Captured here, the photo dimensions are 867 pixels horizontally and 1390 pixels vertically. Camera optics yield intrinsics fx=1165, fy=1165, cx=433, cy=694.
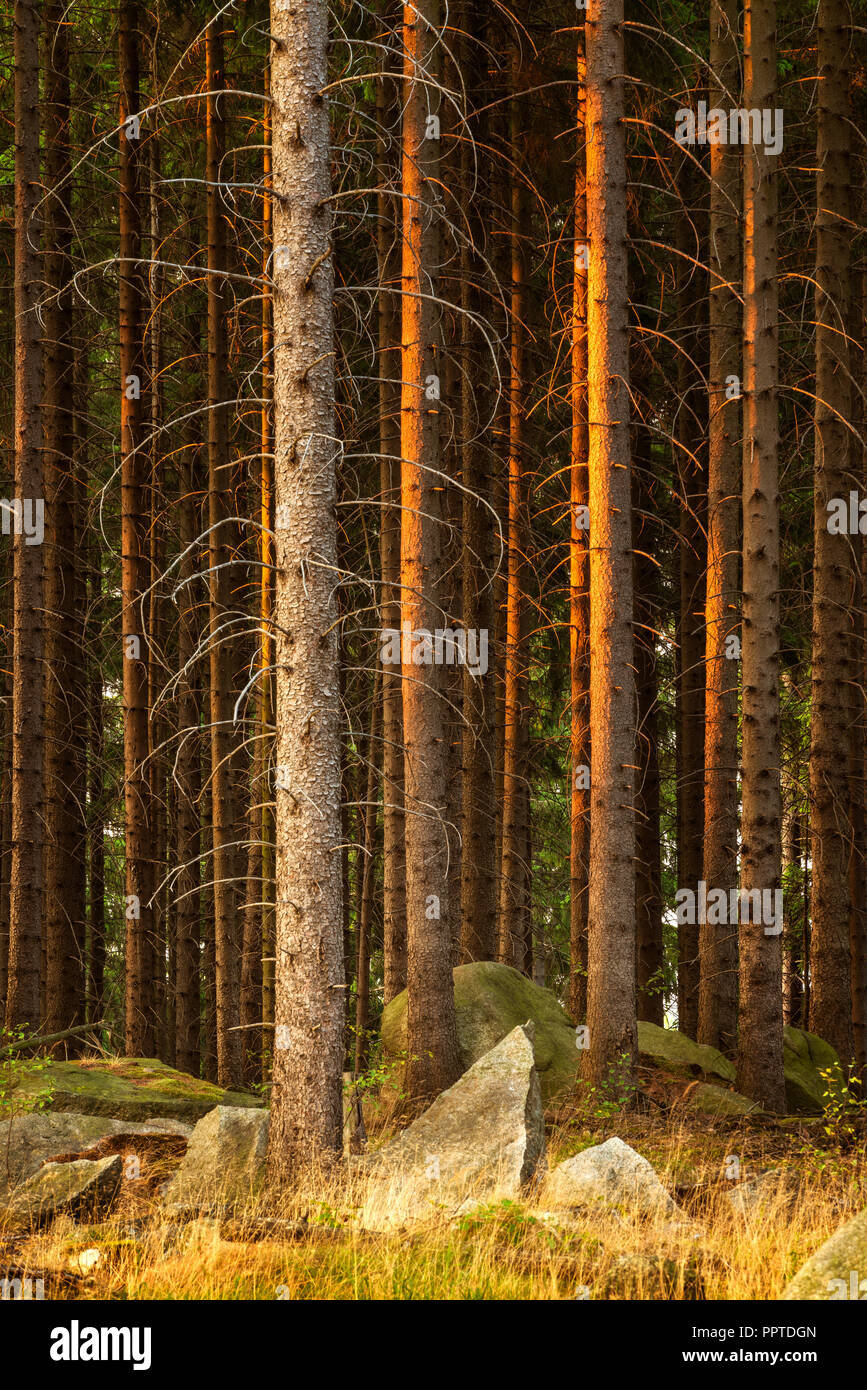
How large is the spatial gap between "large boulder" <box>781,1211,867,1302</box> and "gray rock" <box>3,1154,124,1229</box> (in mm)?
4231

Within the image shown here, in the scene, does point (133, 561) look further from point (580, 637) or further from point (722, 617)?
point (722, 617)

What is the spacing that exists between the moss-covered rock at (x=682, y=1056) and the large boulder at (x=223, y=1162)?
5381 mm

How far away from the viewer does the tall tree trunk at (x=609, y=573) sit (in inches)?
428

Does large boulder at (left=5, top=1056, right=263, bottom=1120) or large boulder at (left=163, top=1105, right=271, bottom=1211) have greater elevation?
large boulder at (left=163, top=1105, right=271, bottom=1211)

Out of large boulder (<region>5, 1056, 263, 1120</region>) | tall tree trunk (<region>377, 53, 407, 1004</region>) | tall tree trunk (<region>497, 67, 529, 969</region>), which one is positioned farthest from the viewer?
tall tree trunk (<region>497, 67, 529, 969</region>)

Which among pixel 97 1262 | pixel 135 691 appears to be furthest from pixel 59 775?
pixel 97 1262

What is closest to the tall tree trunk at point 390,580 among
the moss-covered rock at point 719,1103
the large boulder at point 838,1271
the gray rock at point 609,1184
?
the moss-covered rock at point 719,1103

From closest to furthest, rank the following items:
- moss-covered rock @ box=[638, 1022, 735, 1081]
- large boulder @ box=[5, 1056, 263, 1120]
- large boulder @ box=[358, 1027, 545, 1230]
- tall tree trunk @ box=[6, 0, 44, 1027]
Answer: large boulder @ box=[358, 1027, 545, 1230], large boulder @ box=[5, 1056, 263, 1120], moss-covered rock @ box=[638, 1022, 735, 1081], tall tree trunk @ box=[6, 0, 44, 1027]

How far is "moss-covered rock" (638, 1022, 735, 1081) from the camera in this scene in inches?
486

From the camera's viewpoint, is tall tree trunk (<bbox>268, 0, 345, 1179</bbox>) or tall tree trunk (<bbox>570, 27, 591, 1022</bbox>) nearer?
tall tree trunk (<bbox>268, 0, 345, 1179</bbox>)

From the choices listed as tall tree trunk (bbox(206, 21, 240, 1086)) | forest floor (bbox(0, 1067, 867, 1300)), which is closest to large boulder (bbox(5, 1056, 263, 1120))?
tall tree trunk (bbox(206, 21, 240, 1086))

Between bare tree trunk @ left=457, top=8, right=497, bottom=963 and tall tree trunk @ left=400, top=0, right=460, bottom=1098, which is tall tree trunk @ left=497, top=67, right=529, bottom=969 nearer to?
bare tree trunk @ left=457, top=8, right=497, bottom=963

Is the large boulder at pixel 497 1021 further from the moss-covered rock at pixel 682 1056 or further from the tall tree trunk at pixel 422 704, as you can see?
the moss-covered rock at pixel 682 1056
